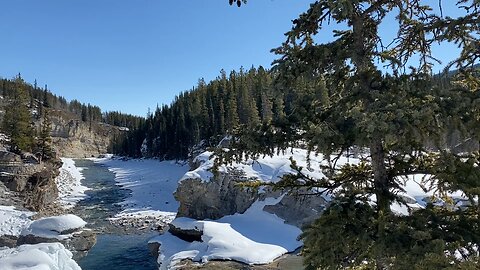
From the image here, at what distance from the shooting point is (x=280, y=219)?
21516mm

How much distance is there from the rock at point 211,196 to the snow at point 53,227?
6.69 meters

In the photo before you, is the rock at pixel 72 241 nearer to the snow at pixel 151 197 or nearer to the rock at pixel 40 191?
the snow at pixel 151 197

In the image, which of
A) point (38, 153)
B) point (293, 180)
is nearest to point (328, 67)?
point (293, 180)

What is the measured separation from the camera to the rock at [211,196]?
961 inches

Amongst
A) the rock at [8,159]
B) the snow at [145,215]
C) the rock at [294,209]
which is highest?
the rock at [8,159]

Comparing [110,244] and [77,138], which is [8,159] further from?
[77,138]

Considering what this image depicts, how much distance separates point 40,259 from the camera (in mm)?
14812

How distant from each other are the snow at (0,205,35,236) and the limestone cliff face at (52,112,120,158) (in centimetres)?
9158

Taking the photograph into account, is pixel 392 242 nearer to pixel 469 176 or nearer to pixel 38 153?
pixel 469 176

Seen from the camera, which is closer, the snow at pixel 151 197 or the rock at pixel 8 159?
the snow at pixel 151 197

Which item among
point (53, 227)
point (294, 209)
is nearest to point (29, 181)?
point (53, 227)

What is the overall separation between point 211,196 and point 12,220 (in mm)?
12843

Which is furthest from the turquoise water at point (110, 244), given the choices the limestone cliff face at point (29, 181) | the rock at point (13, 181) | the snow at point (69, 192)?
the rock at point (13, 181)

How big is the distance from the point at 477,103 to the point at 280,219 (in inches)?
722
